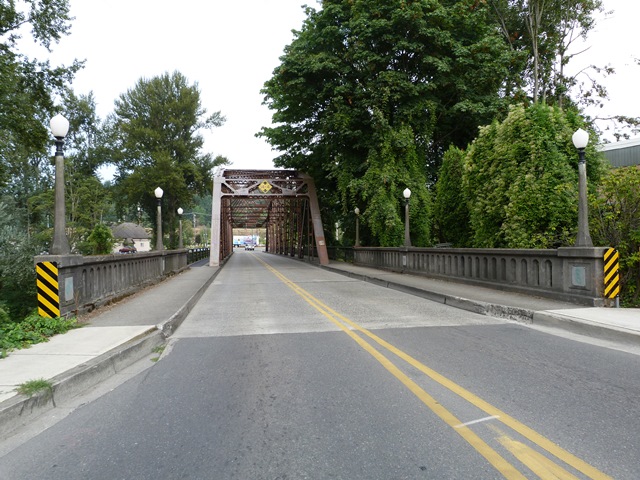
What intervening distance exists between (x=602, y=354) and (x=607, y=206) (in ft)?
20.7

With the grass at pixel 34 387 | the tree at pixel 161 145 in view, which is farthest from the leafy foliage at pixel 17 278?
the tree at pixel 161 145

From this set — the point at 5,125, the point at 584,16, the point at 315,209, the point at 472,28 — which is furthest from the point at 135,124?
the point at 584,16

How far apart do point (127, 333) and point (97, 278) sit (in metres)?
3.85

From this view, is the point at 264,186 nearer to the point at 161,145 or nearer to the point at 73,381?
the point at 161,145

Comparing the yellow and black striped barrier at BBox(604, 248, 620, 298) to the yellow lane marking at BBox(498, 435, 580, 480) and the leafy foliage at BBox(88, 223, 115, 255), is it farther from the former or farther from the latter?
the leafy foliage at BBox(88, 223, 115, 255)

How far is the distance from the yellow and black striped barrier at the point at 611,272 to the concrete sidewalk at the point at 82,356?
876cm

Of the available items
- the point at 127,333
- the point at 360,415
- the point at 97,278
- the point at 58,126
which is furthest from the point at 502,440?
the point at 97,278

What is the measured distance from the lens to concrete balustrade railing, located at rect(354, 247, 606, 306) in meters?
9.16

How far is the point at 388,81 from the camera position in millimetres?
22688

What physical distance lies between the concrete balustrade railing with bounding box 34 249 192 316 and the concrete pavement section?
0.38 metres

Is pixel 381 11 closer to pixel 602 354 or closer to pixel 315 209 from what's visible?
pixel 315 209

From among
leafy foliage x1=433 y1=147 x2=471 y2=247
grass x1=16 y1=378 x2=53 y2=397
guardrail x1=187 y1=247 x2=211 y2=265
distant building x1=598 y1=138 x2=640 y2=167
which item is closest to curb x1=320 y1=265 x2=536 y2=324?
leafy foliage x1=433 y1=147 x2=471 y2=247

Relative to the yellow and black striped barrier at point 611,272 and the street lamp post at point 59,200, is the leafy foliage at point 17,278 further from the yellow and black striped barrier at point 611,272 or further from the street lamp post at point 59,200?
the yellow and black striped barrier at point 611,272

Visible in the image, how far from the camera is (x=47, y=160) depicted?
4719 cm
